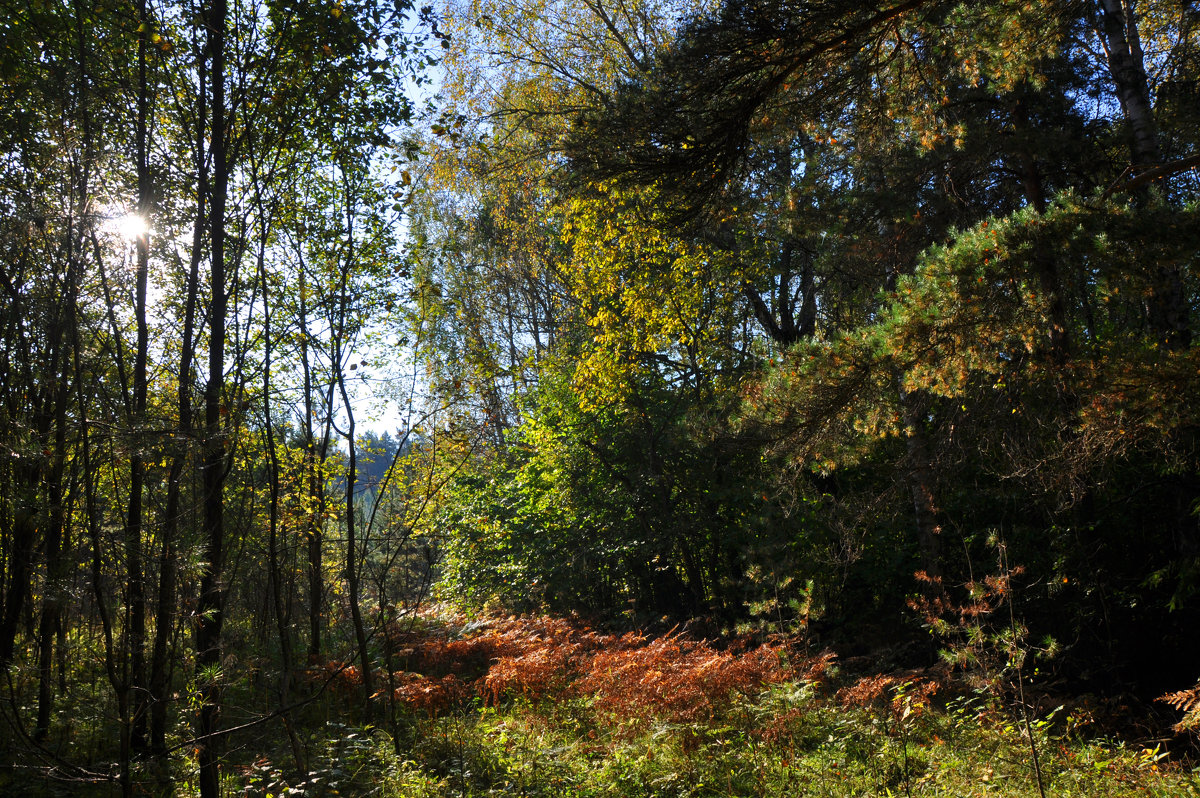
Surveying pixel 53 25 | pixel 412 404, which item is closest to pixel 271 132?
pixel 53 25

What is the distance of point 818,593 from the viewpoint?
26.3ft

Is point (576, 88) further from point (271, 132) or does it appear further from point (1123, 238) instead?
point (1123, 238)

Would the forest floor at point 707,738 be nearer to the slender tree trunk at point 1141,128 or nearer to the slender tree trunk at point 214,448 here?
the slender tree trunk at point 214,448

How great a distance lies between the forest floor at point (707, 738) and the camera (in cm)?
497

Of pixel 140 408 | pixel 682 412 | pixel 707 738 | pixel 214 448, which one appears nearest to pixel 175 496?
pixel 214 448

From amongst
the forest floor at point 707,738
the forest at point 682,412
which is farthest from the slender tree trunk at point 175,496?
the forest floor at point 707,738

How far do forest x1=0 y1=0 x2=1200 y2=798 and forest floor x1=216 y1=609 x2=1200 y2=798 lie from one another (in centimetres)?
5

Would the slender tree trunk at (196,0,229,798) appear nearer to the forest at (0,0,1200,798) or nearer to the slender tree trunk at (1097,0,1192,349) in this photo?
the forest at (0,0,1200,798)

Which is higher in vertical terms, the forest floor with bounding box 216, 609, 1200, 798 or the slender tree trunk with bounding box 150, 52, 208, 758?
the slender tree trunk with bounding box 150, 52, 208, 758

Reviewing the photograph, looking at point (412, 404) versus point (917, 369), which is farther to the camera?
point (412, 404)

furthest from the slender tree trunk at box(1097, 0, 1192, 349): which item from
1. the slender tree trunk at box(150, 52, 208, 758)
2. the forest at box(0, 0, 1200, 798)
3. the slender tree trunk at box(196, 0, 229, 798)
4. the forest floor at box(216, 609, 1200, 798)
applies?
the slender tree trunk at box(150, 52, 208, 758)

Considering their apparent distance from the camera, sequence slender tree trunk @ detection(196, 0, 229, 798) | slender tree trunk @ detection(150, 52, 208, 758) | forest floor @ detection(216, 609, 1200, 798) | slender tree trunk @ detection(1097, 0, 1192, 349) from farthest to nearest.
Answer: slender tree trunk @ detection(1097, 0, 1192, 349), forest floor @ detection(216, 609, 1200, 798), slender tree trunk @ detection(196, 0, 229, 798), slender tree trunk @ detection(150, 52, 208, 758)

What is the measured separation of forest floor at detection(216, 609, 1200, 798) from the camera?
497cm

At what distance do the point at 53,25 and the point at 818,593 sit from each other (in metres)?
8.21
